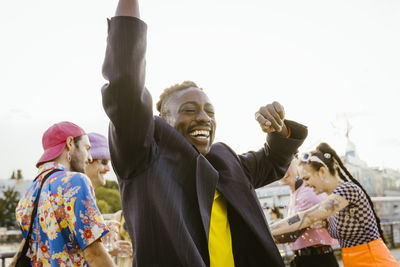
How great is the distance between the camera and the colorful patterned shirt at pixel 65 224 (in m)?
2.36

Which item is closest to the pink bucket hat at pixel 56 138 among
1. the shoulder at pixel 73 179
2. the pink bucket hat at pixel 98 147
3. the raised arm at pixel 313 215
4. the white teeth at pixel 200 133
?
the shoulder at pixel 73 179

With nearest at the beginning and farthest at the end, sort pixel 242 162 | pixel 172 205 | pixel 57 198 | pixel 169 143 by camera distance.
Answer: pixel 172 205 → pixel 169 143 → pixel 242 162 → pixel 57 198

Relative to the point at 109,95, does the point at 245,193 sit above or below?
below

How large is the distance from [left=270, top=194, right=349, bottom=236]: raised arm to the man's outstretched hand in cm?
160

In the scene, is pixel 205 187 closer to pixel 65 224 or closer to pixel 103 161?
pixel 65 224

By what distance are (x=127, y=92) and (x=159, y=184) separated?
0.40 m

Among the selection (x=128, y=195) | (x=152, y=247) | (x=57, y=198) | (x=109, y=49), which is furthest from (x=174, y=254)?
(x=57, y=198)

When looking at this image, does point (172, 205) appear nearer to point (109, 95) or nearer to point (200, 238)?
point (200, 238)

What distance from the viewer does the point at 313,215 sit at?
11.3 ft

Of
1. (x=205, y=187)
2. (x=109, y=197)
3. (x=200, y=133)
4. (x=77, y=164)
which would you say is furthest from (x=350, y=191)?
(x=109, y=197)

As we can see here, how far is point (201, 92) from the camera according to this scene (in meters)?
2.06

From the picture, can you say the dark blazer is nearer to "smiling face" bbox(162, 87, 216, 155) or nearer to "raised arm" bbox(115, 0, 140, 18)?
"raised arm" bbox(115, 0, 140, 18)

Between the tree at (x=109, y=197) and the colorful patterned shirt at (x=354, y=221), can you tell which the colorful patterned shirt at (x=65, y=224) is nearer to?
the colorful patterned shirt at (x=354, y=221)

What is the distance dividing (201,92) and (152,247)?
89 cm
